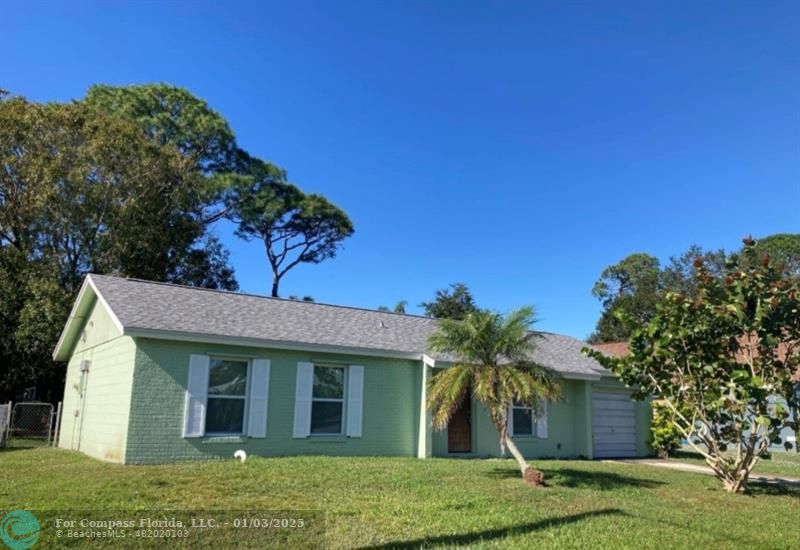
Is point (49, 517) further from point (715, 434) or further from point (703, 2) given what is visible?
point (703, 2)

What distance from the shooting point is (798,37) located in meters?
11.8

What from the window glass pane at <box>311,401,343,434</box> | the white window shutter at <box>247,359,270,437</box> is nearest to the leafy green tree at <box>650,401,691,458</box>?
the window glass pane at <box>311,401,343,434</box>

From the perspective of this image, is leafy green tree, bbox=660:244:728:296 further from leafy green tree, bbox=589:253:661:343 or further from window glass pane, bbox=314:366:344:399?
window glass pane, bbox=314:366:344:399

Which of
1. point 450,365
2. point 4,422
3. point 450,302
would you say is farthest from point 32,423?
point 450,302

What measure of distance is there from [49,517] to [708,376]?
1145 cm

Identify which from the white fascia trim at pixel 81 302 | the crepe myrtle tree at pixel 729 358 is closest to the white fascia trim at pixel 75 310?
the white fascia trim at pixel 81 302

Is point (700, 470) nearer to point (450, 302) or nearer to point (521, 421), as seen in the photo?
point (521, 421)

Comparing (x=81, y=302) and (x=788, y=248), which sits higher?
(x=788, y=248)

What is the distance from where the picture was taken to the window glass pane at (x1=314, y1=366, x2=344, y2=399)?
1397 centimetres

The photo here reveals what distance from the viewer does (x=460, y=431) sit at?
15.7 metres

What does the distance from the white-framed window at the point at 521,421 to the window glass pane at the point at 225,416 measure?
24.8 ft

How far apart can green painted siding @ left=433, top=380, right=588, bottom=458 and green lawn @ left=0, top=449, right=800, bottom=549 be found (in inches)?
133

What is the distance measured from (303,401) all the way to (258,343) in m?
1.75

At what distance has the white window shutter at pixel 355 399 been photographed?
14.0 meters
